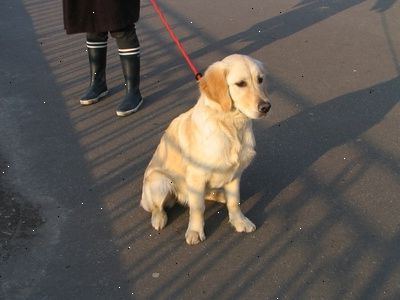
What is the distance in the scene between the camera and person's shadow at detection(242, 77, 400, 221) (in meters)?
3.87

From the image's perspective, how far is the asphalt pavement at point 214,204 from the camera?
2975 millimetres

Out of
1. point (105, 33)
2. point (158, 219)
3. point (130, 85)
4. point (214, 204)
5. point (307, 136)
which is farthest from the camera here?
point (130, 85)

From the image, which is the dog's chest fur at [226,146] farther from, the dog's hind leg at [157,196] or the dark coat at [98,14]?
the dark coat at [98,14]

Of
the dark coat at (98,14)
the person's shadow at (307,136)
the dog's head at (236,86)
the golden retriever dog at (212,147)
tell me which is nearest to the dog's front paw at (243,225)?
the golden retriever dog at (212,147)

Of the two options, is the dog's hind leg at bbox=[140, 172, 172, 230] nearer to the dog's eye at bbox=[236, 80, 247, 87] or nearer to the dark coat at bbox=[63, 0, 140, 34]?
the dog's eye at bbox=[236, 80, 247, 87]

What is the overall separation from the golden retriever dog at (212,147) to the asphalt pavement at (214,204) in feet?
0.60

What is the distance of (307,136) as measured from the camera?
4531mm

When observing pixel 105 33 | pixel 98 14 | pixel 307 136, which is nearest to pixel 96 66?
pixel 105 33

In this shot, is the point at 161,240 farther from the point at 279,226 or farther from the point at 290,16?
the point at 290,16

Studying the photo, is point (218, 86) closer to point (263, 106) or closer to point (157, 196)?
point (263, 106)

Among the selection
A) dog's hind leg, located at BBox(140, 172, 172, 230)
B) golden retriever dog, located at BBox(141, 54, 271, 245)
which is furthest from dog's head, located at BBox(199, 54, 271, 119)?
dog's hind leg, located at BBox(140, 172, 172, 230)

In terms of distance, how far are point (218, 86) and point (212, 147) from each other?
38 cm

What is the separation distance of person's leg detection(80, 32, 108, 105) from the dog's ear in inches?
90.9

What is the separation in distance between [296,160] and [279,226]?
94 centimetres
